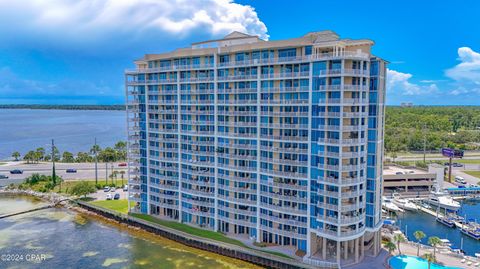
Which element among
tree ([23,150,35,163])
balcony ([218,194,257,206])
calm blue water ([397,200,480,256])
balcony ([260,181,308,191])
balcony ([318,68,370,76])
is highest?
balcony ([318,68,370,76])

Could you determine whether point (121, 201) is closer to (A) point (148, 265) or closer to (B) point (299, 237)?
(A) point (148, 265)

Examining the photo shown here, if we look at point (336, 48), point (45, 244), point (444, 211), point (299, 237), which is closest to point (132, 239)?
point (45, 244)

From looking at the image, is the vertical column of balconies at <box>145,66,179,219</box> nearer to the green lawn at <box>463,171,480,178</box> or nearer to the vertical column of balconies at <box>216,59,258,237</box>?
the vertical column of balconies at <box>216,59,258,237</box>

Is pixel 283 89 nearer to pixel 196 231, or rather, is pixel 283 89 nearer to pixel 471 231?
pixel 196 231

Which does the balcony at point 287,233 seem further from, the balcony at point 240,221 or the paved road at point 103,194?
the paved road at point 103,194

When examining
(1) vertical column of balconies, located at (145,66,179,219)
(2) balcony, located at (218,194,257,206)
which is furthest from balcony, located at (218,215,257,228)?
(1) vertical column of balconies, located at (145,66,179,219)

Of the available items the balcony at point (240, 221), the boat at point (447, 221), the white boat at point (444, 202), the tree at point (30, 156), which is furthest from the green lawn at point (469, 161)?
the tree at point (30, 156)
